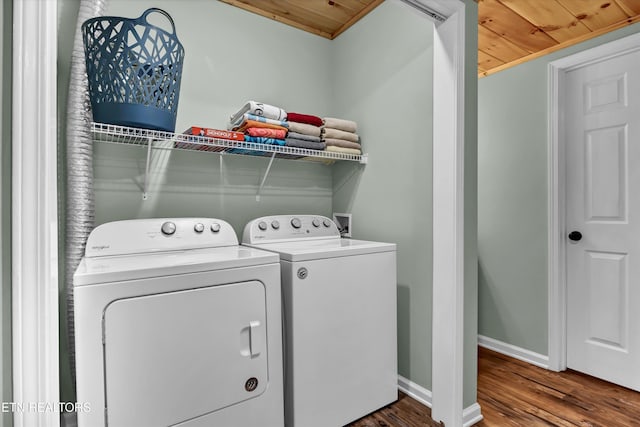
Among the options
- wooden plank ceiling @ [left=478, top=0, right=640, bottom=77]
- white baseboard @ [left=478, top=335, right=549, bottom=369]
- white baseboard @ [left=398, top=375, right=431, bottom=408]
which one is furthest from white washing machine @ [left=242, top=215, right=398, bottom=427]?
wooden plank ceiling @ [left=478, top=0, right=640, bottom=77]

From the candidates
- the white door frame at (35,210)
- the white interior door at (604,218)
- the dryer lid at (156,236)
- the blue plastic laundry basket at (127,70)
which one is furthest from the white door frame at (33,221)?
the white interior door at (604,218)

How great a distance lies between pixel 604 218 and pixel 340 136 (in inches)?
70.0

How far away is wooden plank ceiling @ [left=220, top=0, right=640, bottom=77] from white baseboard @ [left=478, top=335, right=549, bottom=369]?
2.13m

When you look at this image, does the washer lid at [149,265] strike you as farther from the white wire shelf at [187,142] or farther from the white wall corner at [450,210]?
the white wall corner at [450,210]

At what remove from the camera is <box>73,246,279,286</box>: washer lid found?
1.08 meters

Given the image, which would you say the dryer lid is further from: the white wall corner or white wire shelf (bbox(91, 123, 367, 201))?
the white wall corner

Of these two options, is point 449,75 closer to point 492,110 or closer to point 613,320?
point 492,110

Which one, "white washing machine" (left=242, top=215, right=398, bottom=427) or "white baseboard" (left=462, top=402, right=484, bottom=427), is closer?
"white washing machine" (left=242, top=215, right=398, bottom=427)

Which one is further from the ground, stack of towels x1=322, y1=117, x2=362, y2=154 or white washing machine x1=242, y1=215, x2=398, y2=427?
stack of towels x1=322, y1=117, x2=362, y2=154

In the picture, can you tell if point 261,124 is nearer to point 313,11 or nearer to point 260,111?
point 260,111

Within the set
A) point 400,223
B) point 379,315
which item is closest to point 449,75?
point 400,223

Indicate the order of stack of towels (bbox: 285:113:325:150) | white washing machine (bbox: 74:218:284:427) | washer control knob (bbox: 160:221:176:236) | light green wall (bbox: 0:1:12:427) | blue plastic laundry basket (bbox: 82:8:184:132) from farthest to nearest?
1. stack of towels (bbox: 285:113:325:150)
2. washer control knob (bbox: 160:221:176:236)
3. blue plastic laundry basket (bbox: 82:8:184:132)
4. white washing machine (bbox: 74:218:284:427)
5. light green wall (bbox: 0:1:12:427)

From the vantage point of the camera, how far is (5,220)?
0.77 meters

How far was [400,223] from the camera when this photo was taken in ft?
6.42
